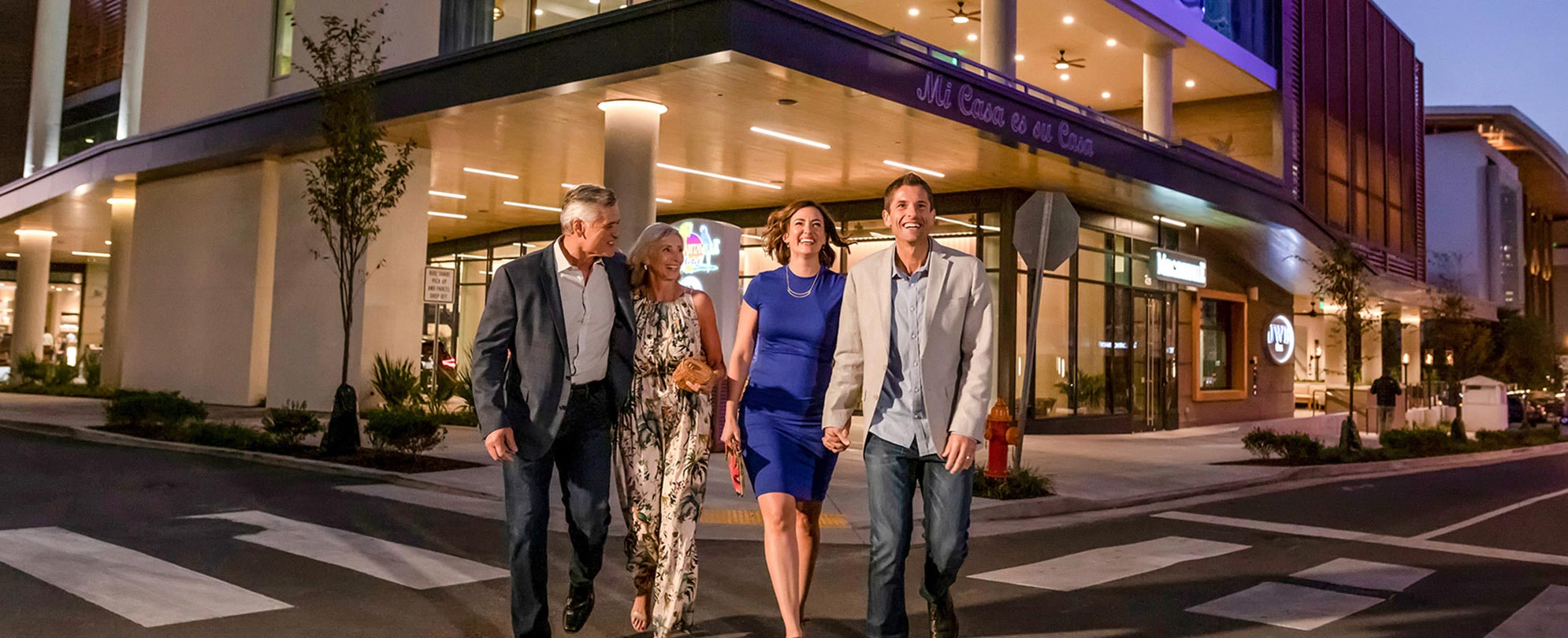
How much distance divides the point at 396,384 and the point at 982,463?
10.0 m

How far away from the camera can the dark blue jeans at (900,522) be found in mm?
4371

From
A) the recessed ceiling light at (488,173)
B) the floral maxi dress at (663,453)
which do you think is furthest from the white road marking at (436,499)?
the recessed ceiling light at (488,173)

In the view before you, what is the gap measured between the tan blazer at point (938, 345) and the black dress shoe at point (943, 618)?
731mm

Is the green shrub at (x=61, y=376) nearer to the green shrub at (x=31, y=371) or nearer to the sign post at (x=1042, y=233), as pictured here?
the green shrub at (x=31, y=371)

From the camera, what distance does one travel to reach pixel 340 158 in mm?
13367

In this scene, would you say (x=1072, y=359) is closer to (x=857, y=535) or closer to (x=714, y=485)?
(x=714, y=485)

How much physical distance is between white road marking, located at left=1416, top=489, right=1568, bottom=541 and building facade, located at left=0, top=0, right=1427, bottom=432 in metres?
6.05

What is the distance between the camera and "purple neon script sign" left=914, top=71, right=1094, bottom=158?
14906 millimetres

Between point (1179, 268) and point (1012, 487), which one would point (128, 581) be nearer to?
point (1012, 487)

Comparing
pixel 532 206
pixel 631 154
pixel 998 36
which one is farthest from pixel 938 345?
pixel 532 206

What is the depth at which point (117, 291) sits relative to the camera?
88.9ft

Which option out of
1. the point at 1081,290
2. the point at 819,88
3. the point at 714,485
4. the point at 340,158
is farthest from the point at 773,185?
the point at 714,485

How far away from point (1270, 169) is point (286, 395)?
22831 millimetres

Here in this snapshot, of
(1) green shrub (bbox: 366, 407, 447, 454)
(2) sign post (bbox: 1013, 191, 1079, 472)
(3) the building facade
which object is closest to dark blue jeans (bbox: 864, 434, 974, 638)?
→ (2) sign post (bbox: 1013, 191, 1079, 472)
